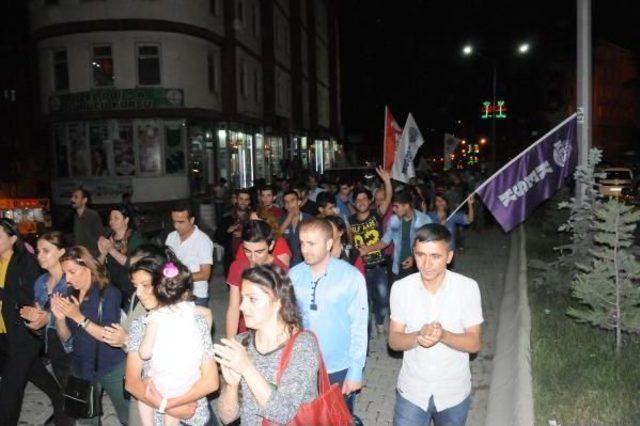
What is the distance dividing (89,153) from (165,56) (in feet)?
16.6

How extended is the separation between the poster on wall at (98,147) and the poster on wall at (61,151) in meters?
1.34

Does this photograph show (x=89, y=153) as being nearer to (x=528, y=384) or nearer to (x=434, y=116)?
(x=528, y=384)

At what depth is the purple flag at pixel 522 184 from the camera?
309 inches

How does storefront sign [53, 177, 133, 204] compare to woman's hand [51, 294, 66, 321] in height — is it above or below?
above

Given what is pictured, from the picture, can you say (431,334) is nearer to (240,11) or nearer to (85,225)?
(85,225)

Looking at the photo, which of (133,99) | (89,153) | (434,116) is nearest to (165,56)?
(133,99)

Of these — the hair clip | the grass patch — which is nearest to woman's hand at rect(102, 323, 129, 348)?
the hair clip

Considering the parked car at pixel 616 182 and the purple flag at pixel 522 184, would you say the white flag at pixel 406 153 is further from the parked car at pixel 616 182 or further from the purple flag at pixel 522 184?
the parked car at pixel 616 182

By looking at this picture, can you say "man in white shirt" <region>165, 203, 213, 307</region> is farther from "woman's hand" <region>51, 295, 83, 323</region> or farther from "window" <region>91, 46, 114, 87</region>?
"window" <region>91, 46, 114, 87</region>

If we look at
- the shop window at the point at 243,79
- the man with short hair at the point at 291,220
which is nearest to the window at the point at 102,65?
the shop window at the point at 243,79

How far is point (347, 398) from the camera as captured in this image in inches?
167

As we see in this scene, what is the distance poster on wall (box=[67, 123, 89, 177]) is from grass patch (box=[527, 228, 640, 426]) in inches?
884

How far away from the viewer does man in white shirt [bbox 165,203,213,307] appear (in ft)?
20.7

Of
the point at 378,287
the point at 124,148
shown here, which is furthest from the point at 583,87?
the point at 124,148
